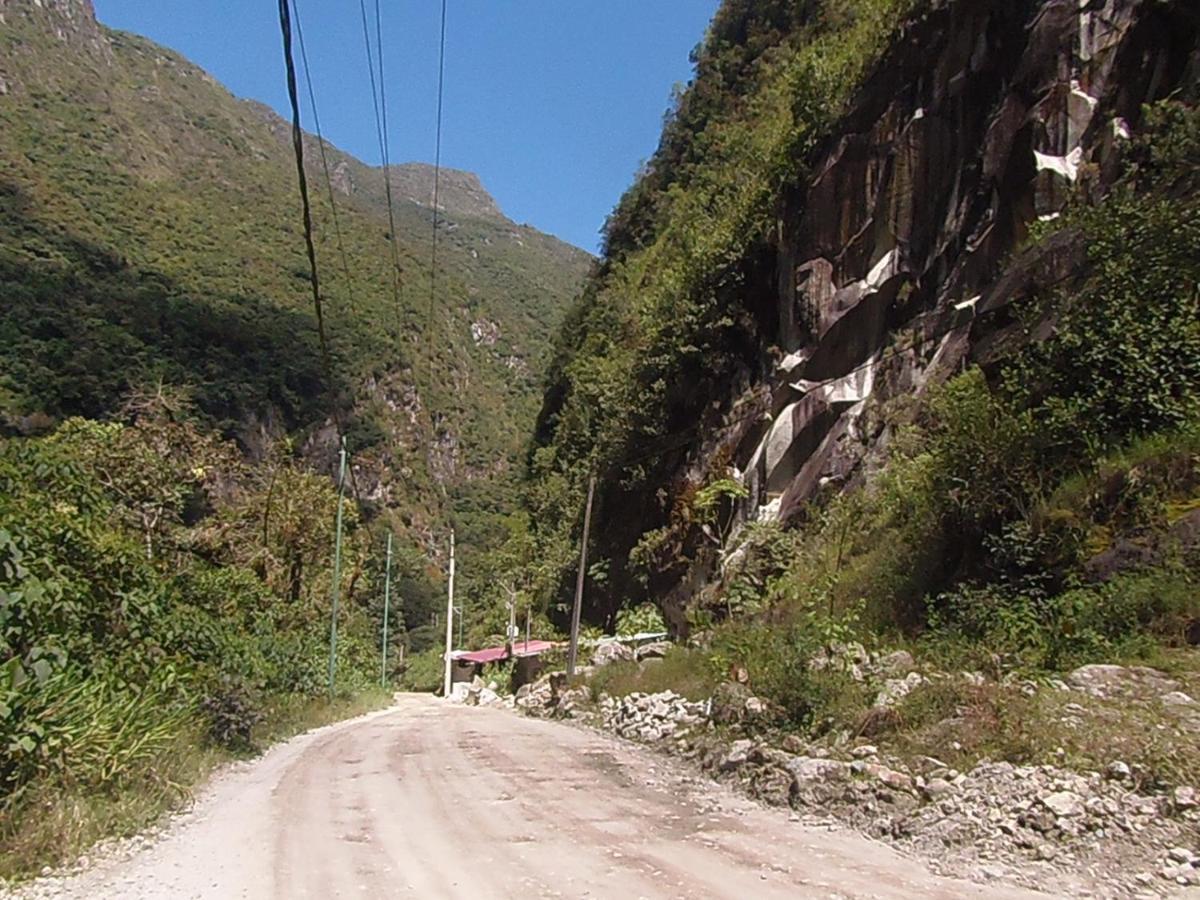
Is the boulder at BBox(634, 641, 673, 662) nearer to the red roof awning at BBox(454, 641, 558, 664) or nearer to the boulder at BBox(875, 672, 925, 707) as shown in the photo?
the boulder at BBox(875, 672, 925, 707)

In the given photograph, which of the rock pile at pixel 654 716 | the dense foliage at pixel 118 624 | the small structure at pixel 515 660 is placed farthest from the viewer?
the small structure at pixel 515 660

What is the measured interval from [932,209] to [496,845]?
54.4ft

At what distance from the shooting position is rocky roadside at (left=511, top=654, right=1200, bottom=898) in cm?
442

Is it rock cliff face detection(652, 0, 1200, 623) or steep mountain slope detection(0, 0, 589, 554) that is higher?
steep mountain slope detection(0, 0, 589, 554)

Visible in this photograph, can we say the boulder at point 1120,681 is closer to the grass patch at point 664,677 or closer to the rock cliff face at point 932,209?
the grass patch at point 664,677

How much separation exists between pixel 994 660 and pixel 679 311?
20.3 meters

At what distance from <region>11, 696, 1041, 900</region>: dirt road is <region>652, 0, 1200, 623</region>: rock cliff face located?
7635mm

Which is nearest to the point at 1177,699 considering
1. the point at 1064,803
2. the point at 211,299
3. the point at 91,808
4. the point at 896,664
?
the point at 1064,803

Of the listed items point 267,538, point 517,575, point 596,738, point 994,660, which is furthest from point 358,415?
point 994,660

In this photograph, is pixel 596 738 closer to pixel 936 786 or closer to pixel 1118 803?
pixel 936 786

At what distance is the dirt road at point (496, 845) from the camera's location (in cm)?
447

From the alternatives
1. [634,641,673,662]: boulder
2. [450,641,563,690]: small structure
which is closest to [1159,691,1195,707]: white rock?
[634,641,673,662]: boulder

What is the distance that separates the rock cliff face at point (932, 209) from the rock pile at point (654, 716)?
20.2ft

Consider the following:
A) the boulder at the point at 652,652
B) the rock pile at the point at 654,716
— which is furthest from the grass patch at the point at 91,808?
the boulder at the point at 652,652
